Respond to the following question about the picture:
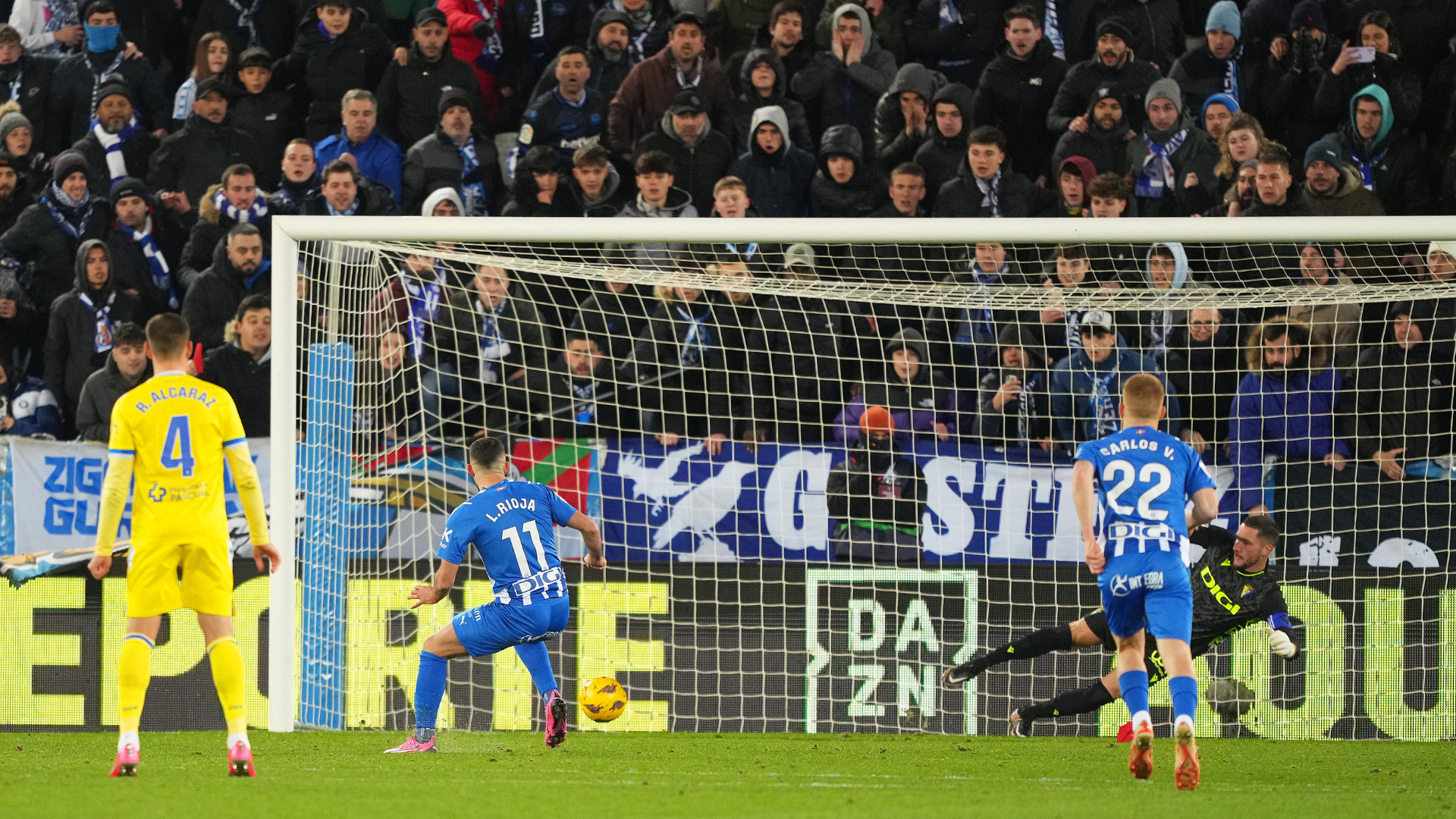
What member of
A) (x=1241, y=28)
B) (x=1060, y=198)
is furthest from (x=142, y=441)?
(x=1241, y=28)

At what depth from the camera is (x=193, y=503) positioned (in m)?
6.38

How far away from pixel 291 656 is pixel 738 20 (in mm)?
6347

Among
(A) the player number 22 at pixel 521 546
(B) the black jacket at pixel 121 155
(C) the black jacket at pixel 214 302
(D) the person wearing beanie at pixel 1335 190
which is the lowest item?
(A) the player number 22 at pixel 521 546

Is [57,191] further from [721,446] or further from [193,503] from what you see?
[193,503]

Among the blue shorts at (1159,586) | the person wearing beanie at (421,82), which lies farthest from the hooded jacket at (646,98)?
the blue shorts at (1159,586)

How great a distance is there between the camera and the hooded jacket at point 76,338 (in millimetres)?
11188

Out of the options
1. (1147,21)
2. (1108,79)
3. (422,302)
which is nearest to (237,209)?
(422,302)

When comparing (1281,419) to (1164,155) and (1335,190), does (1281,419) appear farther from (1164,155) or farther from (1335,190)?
(1164,155)

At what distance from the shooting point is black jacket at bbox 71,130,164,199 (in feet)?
40.0

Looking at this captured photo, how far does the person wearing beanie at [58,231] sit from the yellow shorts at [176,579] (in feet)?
20.1

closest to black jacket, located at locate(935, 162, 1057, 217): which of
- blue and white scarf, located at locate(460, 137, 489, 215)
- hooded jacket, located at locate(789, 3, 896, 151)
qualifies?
hooded jacket, located at locate(789, 3, 896, 151)

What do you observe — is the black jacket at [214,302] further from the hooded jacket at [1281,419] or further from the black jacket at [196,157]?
the hooded jacket at [1281,419]

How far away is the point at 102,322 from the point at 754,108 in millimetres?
4664

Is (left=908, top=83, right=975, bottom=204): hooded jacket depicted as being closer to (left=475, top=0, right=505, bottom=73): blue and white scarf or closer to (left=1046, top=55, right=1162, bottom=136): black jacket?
(left=1046, top=55, right=1162, bottom=136): black jacket
